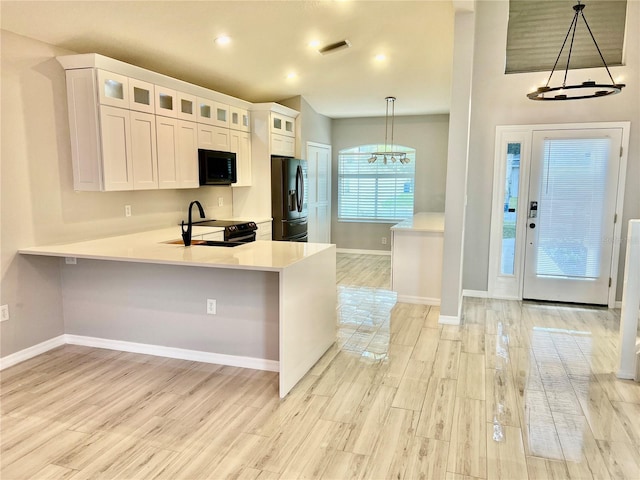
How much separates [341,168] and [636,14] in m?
4.98

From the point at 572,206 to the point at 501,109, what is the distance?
1365mm

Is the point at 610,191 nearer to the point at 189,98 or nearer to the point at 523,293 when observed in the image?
the point at 523,293

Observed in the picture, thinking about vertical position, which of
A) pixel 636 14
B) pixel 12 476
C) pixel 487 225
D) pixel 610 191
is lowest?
pixel 12 476

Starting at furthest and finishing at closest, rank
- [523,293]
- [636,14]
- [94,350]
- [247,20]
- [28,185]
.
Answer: [523,293] → [636,14] → [247,20] → [94,350] → [28,185]

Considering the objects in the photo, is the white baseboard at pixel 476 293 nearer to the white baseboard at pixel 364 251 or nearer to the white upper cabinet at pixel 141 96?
the white baseboard at pixel 364 251

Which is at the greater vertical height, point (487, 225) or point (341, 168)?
point (341, 168)

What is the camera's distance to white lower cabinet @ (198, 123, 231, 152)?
495cm

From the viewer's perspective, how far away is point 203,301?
A: 3377 mm

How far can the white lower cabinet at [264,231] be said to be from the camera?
5.85 m

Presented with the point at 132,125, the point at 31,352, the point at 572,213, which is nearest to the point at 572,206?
the point at 572,213

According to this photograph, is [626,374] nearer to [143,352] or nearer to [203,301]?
[203,301]

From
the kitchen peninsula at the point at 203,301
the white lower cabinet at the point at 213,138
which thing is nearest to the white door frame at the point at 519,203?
the kitchen peninsula at the point at 203,301

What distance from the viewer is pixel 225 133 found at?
544cm

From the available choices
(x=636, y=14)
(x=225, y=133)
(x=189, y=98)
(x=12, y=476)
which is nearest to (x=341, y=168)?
(x=225, y=133)
